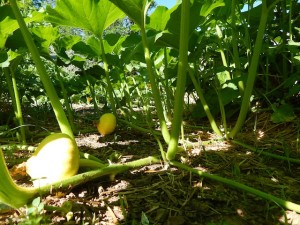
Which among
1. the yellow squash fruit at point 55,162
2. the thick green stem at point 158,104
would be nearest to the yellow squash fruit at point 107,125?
the thick green stem at point 158,104

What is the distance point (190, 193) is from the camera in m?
0.93

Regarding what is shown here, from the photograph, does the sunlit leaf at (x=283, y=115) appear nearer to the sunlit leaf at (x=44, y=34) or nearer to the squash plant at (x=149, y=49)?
the squash plant at (x=149, y=49)

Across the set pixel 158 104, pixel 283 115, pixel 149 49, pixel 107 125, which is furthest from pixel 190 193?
pixel 107 125

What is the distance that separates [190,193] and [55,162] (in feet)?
1.31

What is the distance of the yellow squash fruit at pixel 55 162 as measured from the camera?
2.94 feet

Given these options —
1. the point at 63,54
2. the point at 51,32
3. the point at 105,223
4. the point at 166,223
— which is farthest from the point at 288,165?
the point at 63,54

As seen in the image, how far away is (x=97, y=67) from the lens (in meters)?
2.27

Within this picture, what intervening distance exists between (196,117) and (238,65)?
0.48 meters

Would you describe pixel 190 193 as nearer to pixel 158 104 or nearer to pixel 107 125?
pixel 158 104

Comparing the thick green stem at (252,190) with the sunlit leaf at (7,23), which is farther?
the sunlit leaf at (7,23)

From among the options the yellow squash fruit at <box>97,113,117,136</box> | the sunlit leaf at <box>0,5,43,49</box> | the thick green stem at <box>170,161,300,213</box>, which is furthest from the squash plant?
the yellow squash fruit at <box>97,113,117,136</box>

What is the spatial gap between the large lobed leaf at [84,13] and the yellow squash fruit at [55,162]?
0.86 m

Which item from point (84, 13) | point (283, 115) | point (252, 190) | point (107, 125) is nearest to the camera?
point (252, 190)

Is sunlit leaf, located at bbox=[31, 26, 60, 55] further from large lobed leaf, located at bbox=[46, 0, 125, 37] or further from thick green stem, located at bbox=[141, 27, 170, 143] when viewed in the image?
thick green stem, located at bbox=[141, 27, 170, 143]
